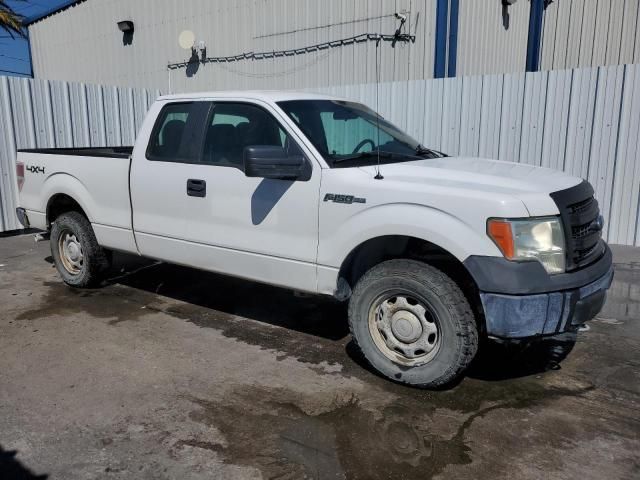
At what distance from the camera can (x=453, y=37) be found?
10836mm

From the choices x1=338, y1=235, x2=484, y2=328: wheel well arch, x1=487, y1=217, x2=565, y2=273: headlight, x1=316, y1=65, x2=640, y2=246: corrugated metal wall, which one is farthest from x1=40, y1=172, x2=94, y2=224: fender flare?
x1=316, y1=65, x2=640, y2=246: corrugated metal wall

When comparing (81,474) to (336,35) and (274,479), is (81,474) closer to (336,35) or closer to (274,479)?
(274,479)

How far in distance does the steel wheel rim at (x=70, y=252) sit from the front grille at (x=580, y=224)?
4.80 meters

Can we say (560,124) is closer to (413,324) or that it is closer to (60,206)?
(413,324)

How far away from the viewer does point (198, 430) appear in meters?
3.25

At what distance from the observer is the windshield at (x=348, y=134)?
415 centimetres

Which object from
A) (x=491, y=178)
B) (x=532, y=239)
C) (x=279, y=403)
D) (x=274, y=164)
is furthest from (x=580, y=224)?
(x=279, y=403)

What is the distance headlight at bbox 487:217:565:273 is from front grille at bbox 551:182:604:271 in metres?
Answer: 0.07

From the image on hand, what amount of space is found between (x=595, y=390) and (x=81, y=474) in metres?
3.25

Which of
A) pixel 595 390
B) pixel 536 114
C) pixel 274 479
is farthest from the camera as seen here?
pixel 536 114

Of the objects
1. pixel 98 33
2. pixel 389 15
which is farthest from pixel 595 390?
pixel 98 33

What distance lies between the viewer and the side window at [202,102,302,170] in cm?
435

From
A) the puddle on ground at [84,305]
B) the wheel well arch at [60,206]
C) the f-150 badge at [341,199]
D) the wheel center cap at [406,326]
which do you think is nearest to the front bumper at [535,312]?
the wheel center cap at [406,326]

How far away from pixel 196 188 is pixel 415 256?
1.95 m
